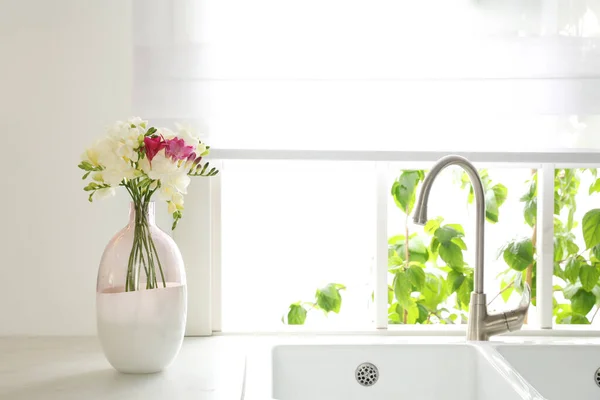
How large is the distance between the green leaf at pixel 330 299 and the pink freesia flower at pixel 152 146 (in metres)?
0.84

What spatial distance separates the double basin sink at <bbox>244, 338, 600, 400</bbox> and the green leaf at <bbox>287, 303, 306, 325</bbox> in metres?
0.39

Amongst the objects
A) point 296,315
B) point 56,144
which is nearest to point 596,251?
point 296,315

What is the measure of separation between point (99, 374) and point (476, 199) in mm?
905

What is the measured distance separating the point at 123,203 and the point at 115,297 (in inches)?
17.7

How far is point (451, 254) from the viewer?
6.77 feet

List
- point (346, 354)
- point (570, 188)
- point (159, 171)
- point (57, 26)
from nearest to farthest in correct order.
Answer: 1. point (159, 171)
2. point (346, 354)
3. point (57, 26)
4. point (570, 188)

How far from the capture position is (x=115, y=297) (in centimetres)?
145

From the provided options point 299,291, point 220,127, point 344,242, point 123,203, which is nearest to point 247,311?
point 299,291

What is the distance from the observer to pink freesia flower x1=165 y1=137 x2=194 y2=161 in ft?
4.65

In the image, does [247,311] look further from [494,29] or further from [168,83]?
[494,29]

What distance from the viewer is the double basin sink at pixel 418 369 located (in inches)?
64.5

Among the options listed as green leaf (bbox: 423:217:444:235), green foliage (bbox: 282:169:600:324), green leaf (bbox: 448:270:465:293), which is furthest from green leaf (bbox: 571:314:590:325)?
green leaf (bbox: 423:217:444:235)

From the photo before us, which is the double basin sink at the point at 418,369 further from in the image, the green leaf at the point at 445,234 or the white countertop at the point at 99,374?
the green leaf at the point at 445,234

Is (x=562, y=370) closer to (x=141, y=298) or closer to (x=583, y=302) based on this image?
(x=583, y=302)
